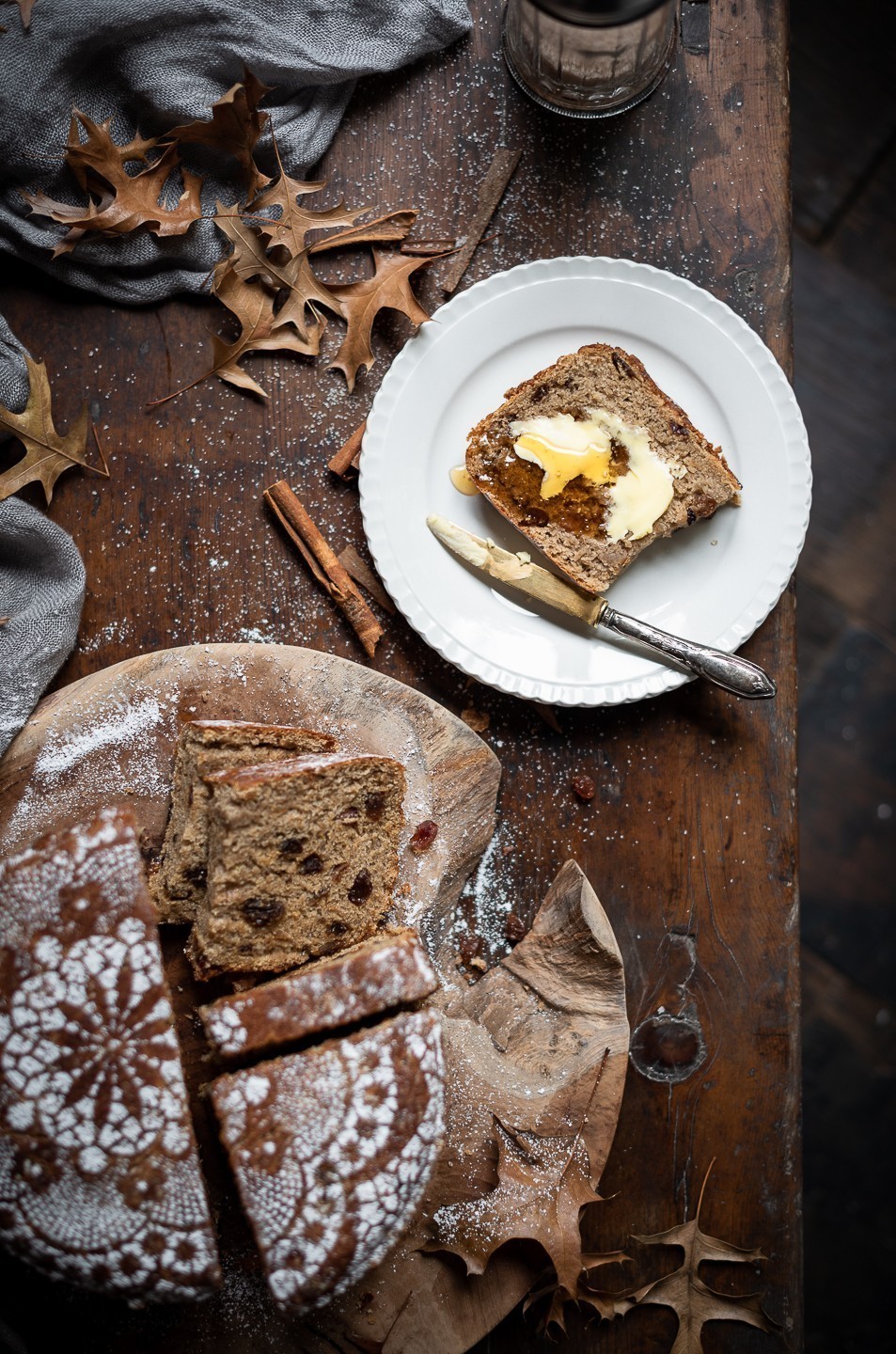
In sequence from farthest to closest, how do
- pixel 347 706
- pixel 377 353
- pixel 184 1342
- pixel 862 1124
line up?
pixel 862 1124, pixel 377 353, pixel 347 706, pixel 184 1342

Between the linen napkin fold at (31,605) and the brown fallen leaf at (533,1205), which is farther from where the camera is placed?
the linen napkin fold at (31,605)

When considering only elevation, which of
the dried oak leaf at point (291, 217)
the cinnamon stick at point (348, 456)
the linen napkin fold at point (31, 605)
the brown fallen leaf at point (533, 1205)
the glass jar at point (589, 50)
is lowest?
the brown fallen leaf at point (533, 1205)

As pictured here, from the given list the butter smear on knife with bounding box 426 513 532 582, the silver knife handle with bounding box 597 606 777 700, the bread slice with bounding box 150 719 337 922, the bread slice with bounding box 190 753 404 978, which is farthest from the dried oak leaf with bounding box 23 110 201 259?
the silver knife handle with bounding box 597 606 777 700

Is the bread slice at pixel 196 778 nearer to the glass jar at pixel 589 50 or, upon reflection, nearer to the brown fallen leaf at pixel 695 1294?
the brown fallen leaf at pixel 695 1294

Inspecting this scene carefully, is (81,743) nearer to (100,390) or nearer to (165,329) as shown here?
(100,390)

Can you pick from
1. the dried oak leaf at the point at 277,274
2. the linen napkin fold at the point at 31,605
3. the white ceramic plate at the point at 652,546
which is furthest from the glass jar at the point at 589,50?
the linen napkin fold at the point at 31,605

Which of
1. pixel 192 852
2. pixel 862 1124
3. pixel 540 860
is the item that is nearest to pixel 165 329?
pixel 192 852

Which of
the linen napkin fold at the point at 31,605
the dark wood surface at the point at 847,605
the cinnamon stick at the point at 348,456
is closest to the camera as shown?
the linen napkin fold at the point at 31,605
